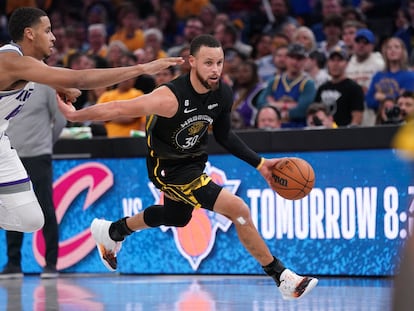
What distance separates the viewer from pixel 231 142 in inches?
325

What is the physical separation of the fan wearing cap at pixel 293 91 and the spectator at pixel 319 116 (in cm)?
Result: 60

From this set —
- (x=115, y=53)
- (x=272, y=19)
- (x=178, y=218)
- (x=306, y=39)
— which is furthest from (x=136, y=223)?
(x=272, y=19)

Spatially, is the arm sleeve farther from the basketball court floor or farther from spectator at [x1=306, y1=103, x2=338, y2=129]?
spectator at [x1=306, y1=103, x2=338, y2=129]

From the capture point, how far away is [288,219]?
33.7 ft

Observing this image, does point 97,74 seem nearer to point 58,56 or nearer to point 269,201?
point 269,201

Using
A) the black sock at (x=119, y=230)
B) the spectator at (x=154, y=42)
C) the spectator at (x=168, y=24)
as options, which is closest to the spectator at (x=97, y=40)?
the spectator at (x=154, y=42)

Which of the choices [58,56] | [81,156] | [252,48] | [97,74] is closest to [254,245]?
[97,74]

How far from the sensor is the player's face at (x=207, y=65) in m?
8.01

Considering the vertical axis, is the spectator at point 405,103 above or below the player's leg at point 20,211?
above

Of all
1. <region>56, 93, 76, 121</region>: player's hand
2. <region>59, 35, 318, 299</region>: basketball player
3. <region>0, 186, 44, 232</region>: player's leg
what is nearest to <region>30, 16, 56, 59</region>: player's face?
<region>56, 93, 76, 121</region>: player's hand

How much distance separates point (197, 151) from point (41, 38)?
1709 mm

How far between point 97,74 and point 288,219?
4.30 meters

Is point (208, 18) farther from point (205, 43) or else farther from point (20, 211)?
point (20, 211)

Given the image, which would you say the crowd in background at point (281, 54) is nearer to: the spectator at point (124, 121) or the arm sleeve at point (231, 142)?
the spectator at point (124, 121)
